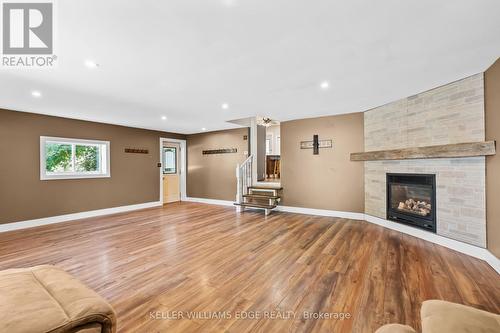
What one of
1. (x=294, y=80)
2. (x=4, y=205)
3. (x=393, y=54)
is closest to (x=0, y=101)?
(x=4, y=205)

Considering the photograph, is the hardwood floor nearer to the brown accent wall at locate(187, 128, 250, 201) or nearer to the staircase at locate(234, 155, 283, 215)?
the staircase at locate(234, 155, 283, 215)

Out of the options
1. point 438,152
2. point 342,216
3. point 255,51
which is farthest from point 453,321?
point 342,216

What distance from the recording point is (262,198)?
5934mm

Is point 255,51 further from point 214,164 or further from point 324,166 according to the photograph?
point 214,164

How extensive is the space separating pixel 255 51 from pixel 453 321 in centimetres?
251

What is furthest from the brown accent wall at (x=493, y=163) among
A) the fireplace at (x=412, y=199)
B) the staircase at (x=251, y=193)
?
the staircase at (x=251, y=193)

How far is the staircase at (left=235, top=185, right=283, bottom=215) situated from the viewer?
18.8 ft

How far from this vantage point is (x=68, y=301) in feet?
3.70

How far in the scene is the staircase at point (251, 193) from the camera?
577 cm

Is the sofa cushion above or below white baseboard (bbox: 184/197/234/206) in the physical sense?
above

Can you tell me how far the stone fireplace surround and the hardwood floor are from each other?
52cm

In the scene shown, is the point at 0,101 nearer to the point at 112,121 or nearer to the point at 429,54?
the point at 112,121

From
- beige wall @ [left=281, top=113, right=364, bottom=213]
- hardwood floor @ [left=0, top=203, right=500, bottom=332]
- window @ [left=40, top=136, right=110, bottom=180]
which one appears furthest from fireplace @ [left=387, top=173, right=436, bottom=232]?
window @ [left=40, top=136, right=110, bottom=180]

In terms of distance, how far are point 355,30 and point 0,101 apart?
18.7ft
